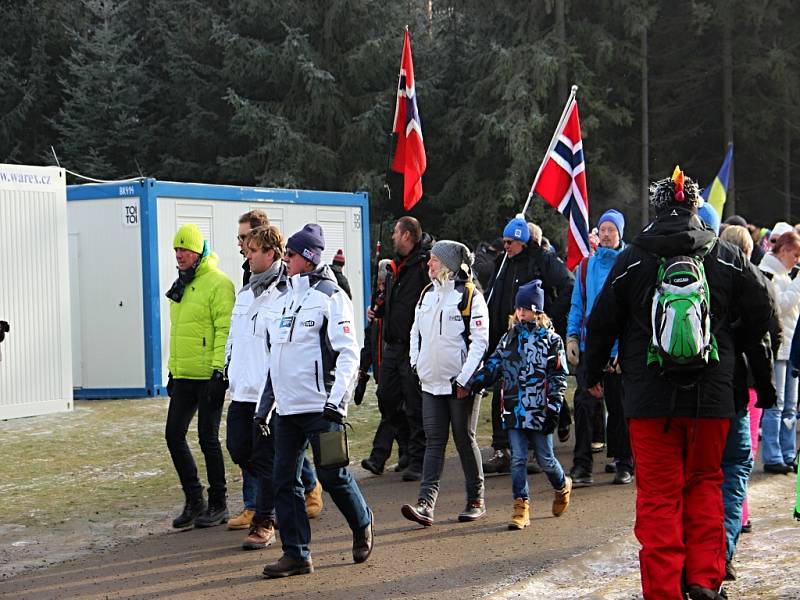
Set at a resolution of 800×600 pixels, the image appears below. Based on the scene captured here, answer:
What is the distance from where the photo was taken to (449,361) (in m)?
7.91

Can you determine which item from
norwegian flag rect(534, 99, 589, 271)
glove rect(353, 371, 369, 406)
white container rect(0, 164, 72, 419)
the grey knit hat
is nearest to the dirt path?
the grey knit hat

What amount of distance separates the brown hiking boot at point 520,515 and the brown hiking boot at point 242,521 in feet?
5.62

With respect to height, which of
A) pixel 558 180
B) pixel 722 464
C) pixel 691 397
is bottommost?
pixel 722 464

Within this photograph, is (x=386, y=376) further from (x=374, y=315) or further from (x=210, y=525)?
(x=210, y=525)

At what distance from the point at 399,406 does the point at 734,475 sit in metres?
4.18

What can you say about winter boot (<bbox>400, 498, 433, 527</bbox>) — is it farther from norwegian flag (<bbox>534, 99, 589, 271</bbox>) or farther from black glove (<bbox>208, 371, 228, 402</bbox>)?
norwegian flag (<bbox>534, 99, 589, 271</bbox>)

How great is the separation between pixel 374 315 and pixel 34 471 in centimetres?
336

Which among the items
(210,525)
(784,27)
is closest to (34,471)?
(210,525)

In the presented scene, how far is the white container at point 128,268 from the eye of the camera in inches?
623

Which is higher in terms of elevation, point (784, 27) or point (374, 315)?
point (784, 27)

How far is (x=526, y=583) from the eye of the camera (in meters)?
6.25

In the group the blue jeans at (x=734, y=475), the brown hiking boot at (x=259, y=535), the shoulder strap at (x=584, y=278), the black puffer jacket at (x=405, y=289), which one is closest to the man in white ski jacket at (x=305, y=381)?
the brown hiking boot at (x=259, y=535)

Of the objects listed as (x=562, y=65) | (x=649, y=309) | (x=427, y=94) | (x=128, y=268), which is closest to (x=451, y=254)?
(x=649, y=309)

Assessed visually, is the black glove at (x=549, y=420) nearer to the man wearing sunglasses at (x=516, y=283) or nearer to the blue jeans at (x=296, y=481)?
the blue jeans at (x=296, y=481)
